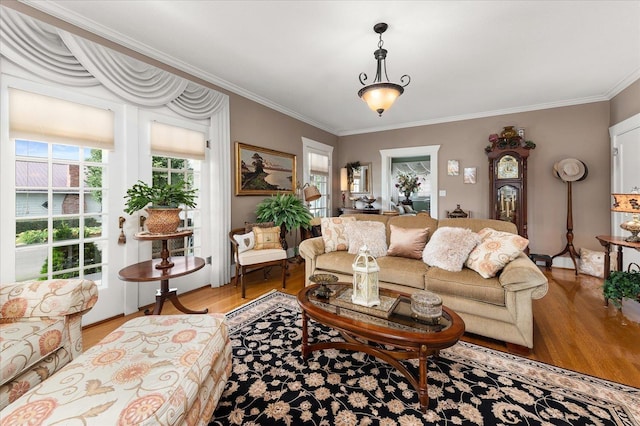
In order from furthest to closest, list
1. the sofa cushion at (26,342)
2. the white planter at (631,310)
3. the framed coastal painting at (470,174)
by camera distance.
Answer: the framed coastal painting at (470,174), the white planter at (631,310), the sofa cushion at (26,342)

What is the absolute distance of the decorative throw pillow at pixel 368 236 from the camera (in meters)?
2.99

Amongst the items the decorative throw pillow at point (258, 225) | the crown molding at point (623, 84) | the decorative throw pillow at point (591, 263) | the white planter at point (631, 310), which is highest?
the crown molding at point (623, 84)

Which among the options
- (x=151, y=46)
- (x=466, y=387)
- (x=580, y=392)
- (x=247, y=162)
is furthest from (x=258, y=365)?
(x=151, y=46)

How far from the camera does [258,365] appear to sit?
70.6 inches

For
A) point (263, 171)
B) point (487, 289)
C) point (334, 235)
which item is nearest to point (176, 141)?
point (263, 171)

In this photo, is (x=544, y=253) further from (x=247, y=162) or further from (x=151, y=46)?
(x=151, y=46)

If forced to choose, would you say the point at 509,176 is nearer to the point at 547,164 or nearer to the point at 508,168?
the point at 508,168

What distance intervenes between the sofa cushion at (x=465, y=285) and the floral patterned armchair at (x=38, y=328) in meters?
2.48

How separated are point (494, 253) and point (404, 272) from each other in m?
0.76

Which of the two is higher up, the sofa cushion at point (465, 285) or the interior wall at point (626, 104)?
the interior wall at point (626, 104)

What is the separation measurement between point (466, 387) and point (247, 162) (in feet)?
11.5

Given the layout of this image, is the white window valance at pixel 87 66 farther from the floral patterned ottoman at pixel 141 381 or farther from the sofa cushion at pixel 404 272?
the sofa cushion at pixel 404 272

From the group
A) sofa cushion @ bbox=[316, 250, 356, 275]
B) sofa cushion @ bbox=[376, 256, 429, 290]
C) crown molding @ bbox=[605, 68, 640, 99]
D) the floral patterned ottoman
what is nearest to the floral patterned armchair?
the floral patterned ottoman

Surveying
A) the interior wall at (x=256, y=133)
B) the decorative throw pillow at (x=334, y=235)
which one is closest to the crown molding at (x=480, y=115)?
the interior wall at (x=256, y=133)
